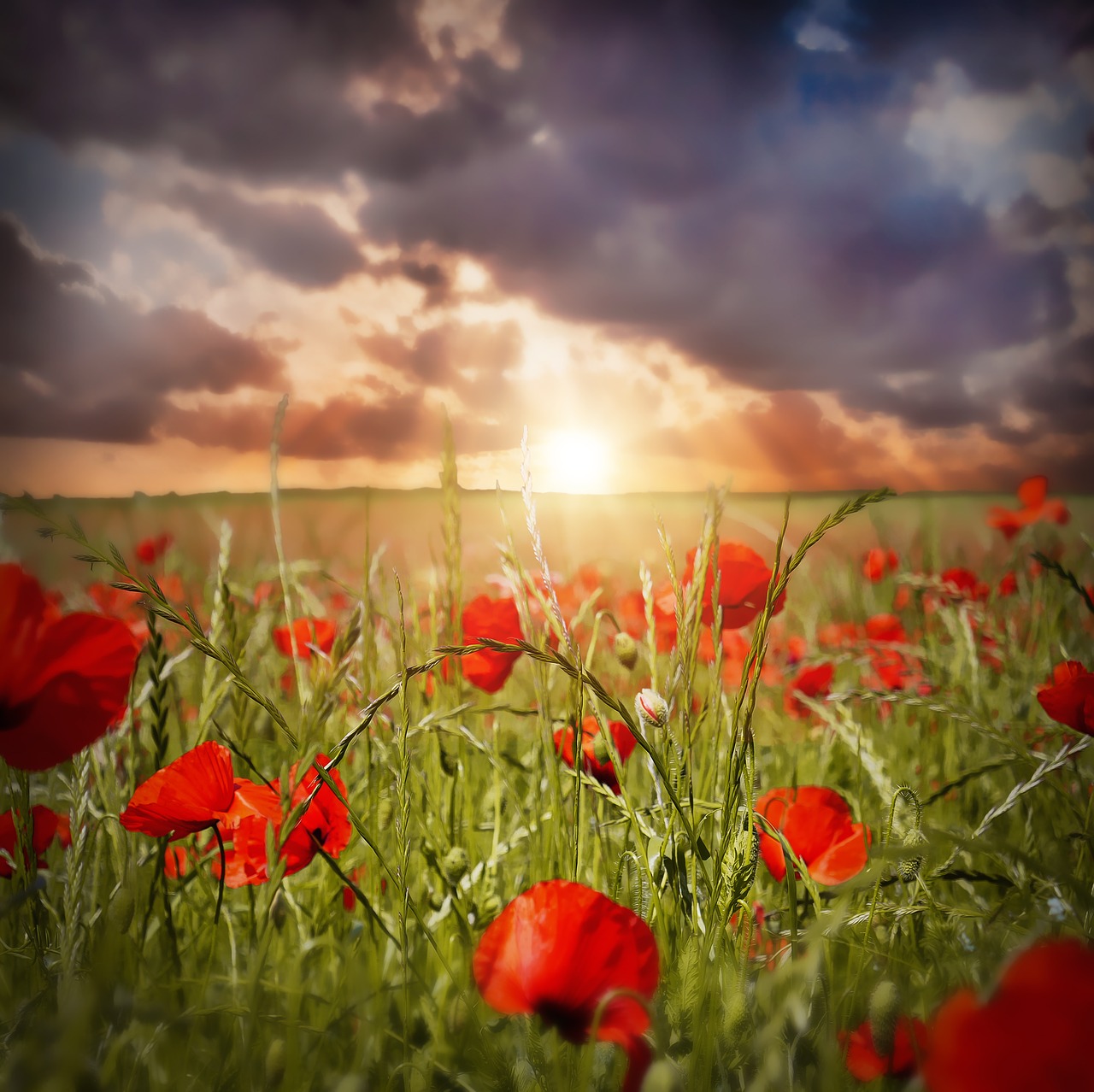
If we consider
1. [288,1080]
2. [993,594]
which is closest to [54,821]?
[288,1080]

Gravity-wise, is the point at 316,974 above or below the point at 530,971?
below

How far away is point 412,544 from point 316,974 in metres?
1.37

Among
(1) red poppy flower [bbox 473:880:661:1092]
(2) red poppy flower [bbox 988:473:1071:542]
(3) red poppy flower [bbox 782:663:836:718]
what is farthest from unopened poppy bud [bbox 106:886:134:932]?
(2) red poppy flower [bbox 988:473:1071:542]

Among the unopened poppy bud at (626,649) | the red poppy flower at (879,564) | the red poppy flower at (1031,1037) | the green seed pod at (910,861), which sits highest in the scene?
the red poppy flower at (879,564)

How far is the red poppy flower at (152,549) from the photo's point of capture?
2414 millimetres

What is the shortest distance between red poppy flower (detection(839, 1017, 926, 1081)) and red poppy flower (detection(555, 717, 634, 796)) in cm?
29

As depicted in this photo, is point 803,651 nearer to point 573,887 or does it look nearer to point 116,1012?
point 573,887

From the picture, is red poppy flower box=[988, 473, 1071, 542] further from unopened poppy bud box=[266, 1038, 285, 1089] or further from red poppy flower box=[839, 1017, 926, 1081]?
unopened poppy bud box=[266, 1038, 285, 1089]

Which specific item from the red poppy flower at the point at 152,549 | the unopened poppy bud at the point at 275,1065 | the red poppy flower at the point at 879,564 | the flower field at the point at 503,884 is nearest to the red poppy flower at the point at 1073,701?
the flower field at the point at 503,884

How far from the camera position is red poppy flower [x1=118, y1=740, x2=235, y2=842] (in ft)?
1.78

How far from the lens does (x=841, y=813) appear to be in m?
0.71

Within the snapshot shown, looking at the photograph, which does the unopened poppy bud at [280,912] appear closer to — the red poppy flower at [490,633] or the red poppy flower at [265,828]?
the red poppy flower at [265,828]

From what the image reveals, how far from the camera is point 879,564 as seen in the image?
2.35 meters

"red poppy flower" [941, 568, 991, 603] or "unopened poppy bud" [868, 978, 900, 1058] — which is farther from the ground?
"red poppy flower" [941, 568, 991, 603]
